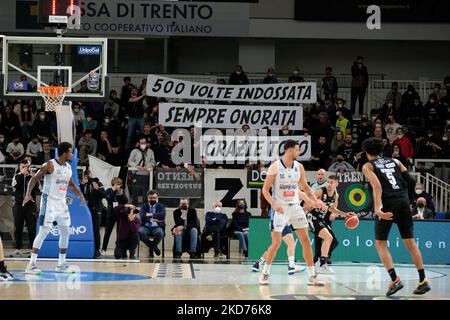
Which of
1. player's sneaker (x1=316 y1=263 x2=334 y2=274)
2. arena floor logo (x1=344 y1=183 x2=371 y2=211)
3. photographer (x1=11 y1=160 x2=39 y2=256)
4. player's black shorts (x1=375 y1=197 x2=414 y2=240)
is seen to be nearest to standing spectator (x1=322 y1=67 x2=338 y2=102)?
arena floor logo (x1=344 y1=183 x2=371 y2=211)

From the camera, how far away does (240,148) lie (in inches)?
1013

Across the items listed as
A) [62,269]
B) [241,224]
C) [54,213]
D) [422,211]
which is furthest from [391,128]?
[54,213]

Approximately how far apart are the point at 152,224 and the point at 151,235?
27cm

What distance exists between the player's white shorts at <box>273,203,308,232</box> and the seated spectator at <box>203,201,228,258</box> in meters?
7.85

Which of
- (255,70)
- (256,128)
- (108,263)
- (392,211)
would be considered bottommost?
(108,263)

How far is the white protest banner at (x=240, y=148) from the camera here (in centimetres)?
2567

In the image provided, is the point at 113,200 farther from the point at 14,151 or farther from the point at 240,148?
the point at 14,151

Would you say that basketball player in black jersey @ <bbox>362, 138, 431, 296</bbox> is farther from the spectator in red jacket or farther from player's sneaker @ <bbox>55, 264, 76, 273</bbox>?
the spectator in red jacket

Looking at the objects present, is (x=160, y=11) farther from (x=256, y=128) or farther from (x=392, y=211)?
(x=392, y=211)

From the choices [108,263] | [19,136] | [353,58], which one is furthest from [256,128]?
[353,58]

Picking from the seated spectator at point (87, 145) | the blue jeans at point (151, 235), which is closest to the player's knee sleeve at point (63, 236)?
the blue jeans at point (151, 235)

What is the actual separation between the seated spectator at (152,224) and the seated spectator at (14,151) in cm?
552

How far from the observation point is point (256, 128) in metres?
26.7
